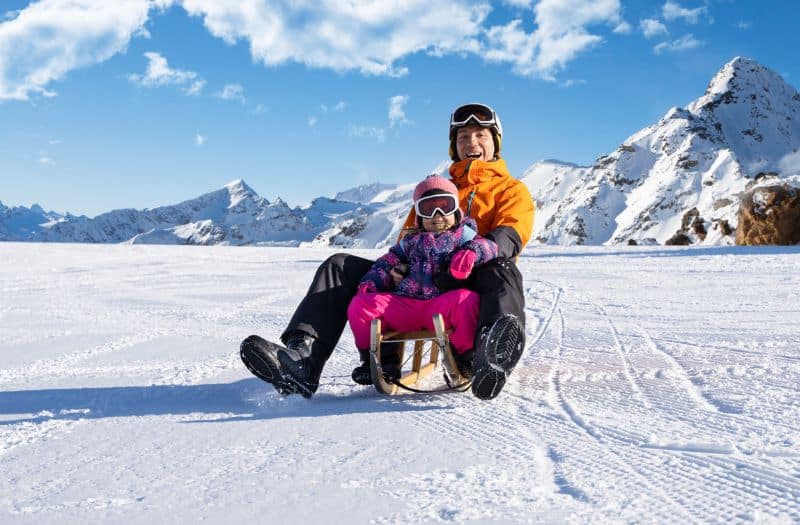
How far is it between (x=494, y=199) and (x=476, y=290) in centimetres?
89

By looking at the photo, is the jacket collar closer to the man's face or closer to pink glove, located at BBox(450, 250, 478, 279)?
the man's face

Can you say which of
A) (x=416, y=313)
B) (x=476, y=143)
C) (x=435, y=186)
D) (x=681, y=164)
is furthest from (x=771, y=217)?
(x=681, y=164)

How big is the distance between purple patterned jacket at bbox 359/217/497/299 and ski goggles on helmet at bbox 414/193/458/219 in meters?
0.10

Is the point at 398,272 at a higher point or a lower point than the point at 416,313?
higher

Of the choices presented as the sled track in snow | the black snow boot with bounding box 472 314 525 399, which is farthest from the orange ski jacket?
the sled track in snow

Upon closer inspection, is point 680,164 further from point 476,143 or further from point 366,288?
point 366,288

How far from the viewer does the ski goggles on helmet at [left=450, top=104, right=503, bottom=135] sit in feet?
13.5

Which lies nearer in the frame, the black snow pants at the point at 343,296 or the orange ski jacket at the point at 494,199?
the black snow pants at the point at 343,296

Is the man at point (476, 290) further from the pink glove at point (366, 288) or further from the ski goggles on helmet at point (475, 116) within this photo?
the pink glove at point (366, 288)

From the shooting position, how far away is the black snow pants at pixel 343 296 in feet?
9.60

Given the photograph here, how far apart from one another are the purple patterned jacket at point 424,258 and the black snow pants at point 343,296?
11cm

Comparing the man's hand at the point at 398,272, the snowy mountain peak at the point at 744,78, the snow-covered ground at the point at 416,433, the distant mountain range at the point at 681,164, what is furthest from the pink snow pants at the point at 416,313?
the snowy mountain peak at the point at 744,78

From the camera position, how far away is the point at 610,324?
209 inches

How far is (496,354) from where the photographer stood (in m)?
2.77
